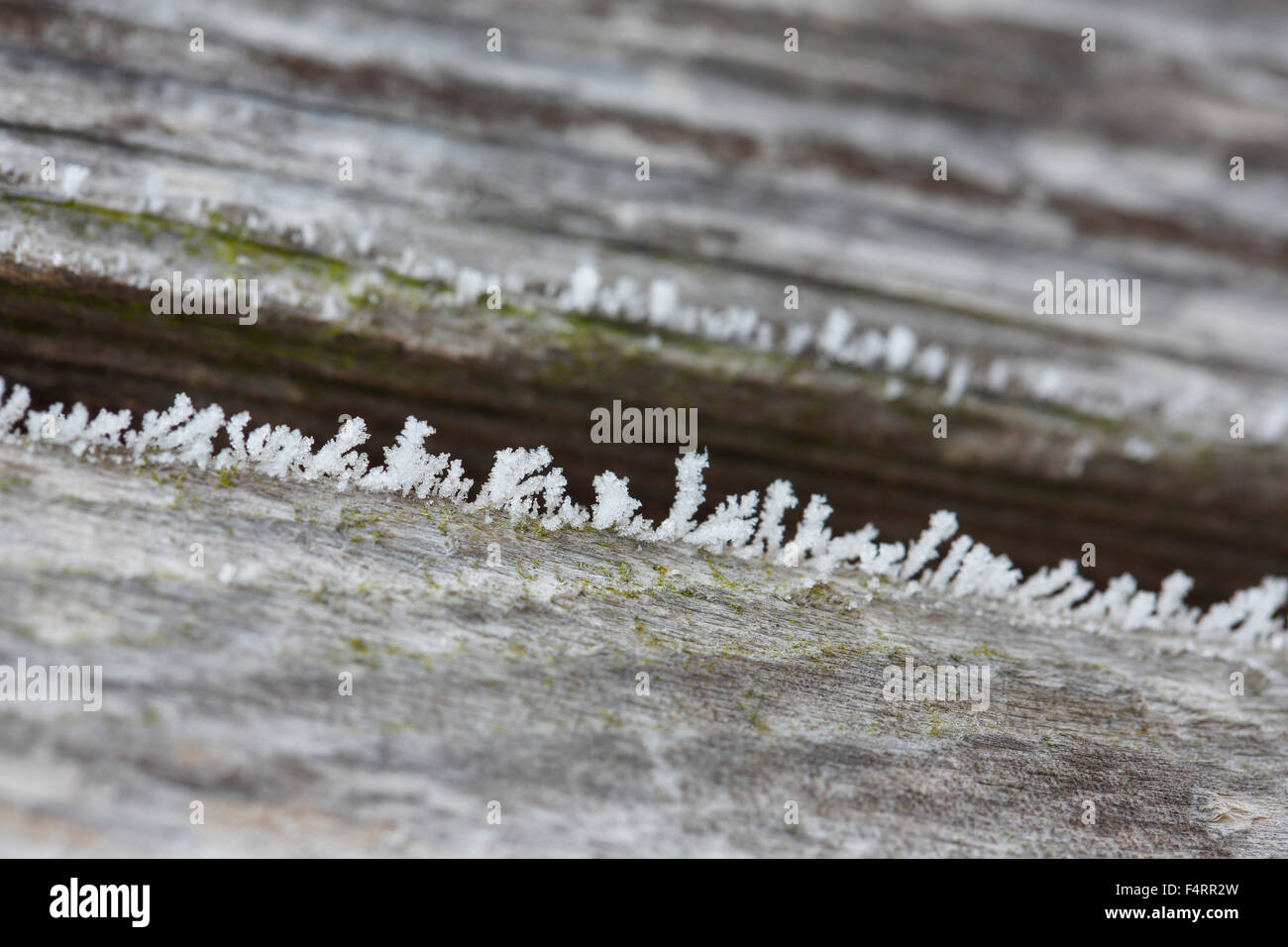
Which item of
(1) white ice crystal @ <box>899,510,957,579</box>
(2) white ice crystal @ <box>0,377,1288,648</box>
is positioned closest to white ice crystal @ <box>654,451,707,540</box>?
(2) white ice crystal @ <box>0,377,1288,648</box>

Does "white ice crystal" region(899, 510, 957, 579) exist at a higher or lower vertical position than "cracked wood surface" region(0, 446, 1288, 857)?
higher

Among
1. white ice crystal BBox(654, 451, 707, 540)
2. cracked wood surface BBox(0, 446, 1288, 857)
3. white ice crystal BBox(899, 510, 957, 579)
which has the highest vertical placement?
white ice crystal BBox(654, 451, 707, 540)

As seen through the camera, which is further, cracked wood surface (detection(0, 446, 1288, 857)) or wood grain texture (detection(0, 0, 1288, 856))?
wood grain texture (detection(0, 0, 1288, 856))

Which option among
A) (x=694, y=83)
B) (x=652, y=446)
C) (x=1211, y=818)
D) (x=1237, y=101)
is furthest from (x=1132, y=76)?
(x=1211, y=818)

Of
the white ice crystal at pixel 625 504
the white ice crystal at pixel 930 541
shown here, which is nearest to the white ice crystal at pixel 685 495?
the white ice crystal at pixel 625 504

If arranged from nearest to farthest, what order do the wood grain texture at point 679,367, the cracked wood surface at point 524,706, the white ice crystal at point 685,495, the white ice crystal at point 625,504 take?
the cracked wood surface at point 524,706
the wood grain texture at point 679,367
the white ice crystal at point 625,504
the white ice crystal at point 685,495

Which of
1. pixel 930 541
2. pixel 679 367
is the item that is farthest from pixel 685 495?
pixel 930 541

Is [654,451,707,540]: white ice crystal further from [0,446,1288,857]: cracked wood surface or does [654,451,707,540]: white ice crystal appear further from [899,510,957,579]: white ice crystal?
[899,510,957,579]: white ice crystal

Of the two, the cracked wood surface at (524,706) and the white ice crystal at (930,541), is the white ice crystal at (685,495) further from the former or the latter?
the white ice crystal at (930,541)

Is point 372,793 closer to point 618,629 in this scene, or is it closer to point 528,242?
point 618,629

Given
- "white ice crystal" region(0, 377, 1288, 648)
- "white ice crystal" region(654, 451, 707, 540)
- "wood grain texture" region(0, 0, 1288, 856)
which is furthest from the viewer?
"white ice crystal" region(654, 451, 707, 540)

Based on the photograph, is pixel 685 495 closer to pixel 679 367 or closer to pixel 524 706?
pixel 679 367
